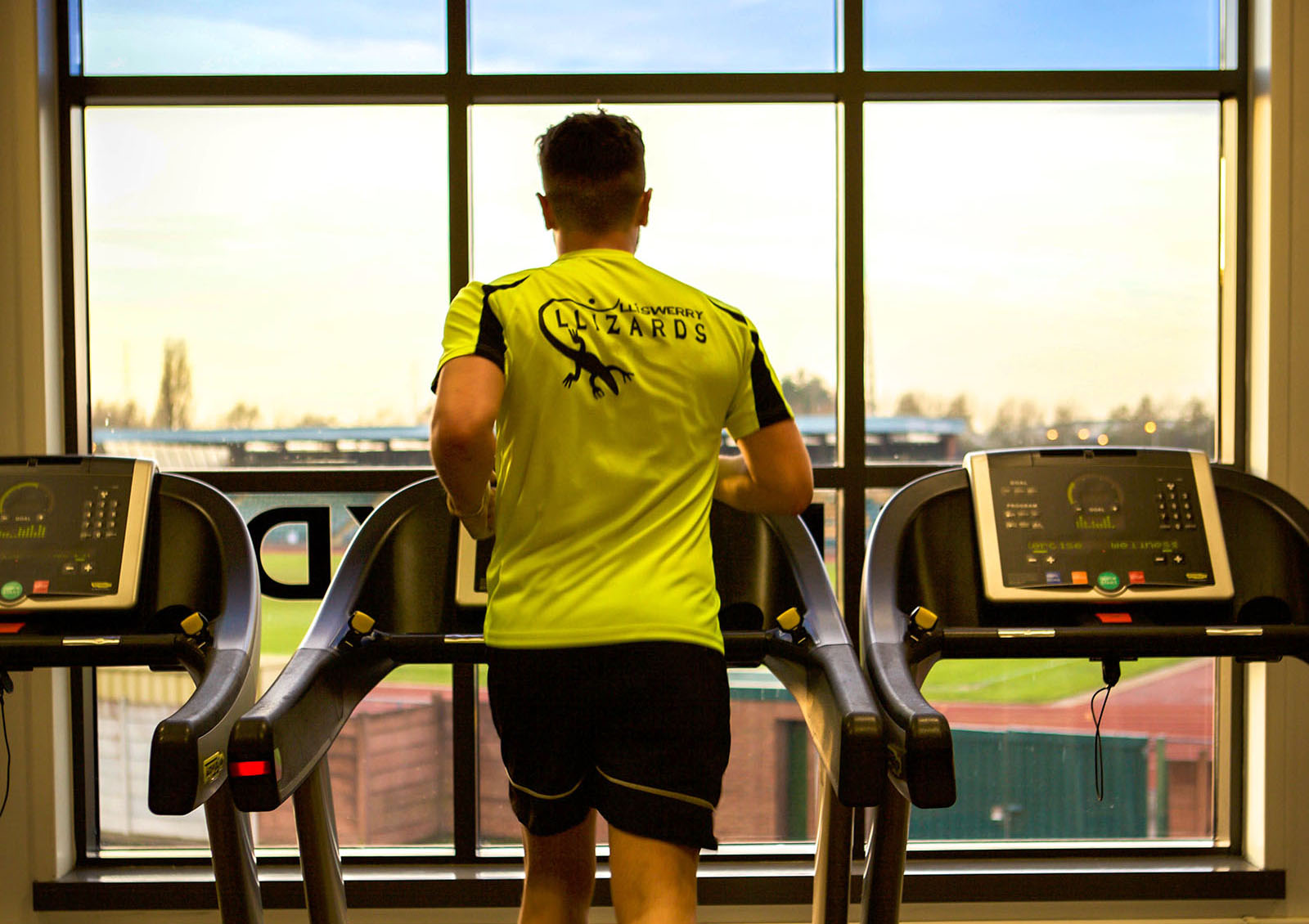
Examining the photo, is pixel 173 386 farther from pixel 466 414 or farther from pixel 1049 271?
pixel 1049 271

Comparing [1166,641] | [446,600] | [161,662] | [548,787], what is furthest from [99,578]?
[1166,641]

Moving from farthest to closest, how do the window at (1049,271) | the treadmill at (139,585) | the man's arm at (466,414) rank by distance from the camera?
the window at (1049,271) < the treadmill at (139,585) < the man's arm at (466,414)

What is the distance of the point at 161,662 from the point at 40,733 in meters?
1.05

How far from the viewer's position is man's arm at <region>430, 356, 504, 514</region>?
1252 millimetres

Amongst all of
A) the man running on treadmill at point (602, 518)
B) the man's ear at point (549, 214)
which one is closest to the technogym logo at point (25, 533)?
the man running on treadmill at point (602, 518)

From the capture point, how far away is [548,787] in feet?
4.31

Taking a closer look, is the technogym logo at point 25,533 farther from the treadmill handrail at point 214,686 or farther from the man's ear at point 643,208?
the man's ear at point 643,208

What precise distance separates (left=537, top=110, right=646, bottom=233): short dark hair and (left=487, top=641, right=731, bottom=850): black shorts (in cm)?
54

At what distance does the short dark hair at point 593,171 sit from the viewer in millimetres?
1341

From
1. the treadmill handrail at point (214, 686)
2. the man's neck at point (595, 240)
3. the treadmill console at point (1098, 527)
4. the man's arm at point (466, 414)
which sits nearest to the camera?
the man's arm at point (466, 414)

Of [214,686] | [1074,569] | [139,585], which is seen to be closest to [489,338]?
[214,686]

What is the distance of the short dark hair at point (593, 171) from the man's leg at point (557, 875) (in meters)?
0.76

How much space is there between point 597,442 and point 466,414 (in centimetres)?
16

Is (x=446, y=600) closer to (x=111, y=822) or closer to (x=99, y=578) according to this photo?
(x=99, y=578)
